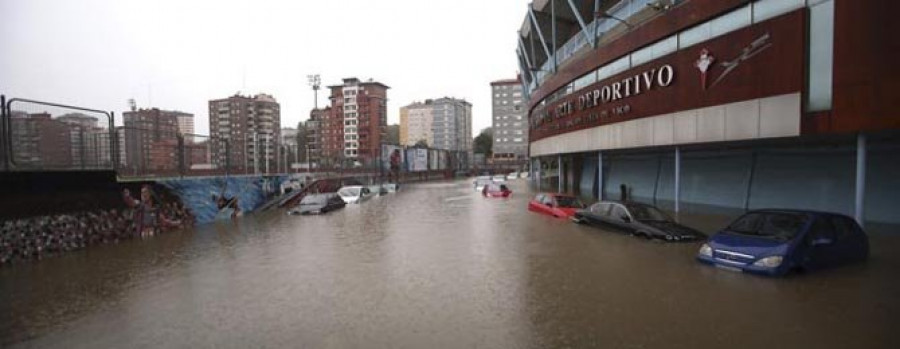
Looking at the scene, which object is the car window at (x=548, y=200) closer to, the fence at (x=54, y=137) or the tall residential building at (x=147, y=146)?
the tall residential building at (x=147, y=146)

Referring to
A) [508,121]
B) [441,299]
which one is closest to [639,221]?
[441,299]

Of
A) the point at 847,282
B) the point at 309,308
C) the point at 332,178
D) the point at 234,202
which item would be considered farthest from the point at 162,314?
the point at 332,178

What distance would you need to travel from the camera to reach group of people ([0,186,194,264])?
1304 centimetres

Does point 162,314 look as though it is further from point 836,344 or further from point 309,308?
point 836,344

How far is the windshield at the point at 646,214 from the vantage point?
16188mm

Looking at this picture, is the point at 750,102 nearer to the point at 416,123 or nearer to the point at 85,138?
the point at 85,138

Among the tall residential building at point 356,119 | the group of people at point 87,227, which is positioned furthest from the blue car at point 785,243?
the tall residential building at point 356,119

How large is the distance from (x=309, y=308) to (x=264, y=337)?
1.45 meters

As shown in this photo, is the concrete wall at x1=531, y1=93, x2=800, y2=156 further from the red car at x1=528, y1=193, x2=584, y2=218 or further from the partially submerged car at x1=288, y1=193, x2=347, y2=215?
the partially submerged car at x1=288, y1=193, x2=347, y2=215

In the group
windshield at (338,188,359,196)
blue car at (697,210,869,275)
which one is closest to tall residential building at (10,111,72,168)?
blue car at (697,210,869,275)

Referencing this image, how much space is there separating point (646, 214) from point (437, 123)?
146 m

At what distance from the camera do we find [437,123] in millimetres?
160750

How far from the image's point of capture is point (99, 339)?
6859 millimetres

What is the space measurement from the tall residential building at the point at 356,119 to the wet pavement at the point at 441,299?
90.0m
